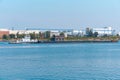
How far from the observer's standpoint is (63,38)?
286 feet

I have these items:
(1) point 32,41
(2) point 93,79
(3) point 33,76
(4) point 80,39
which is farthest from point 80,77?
(4) point 80,39

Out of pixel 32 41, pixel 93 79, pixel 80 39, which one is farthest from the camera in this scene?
pixel 80 39

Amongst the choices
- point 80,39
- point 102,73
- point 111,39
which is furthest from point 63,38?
point 102,73

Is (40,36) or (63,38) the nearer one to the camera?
(63,38)

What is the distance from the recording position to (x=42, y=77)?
52.0 feet

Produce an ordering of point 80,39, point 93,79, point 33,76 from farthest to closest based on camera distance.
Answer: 1. point 80,39
2. point 33,76
3. point 93,79

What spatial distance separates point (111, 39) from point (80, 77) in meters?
77.0

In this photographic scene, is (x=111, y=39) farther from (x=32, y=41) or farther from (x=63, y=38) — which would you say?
(x=32, y=41)

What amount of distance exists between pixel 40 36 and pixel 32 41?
467 inches

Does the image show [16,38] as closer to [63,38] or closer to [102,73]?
[63,38]

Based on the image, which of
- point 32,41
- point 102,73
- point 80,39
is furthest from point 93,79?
point 80,39

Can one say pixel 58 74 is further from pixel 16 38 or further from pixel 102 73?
pixel 16 38

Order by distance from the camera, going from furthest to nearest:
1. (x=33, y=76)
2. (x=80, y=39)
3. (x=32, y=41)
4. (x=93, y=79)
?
(x=80, y=39)
(x=32, y=41)
(x=33, y=76)
(x=93, y=79)

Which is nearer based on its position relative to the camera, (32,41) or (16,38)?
(32,41)
